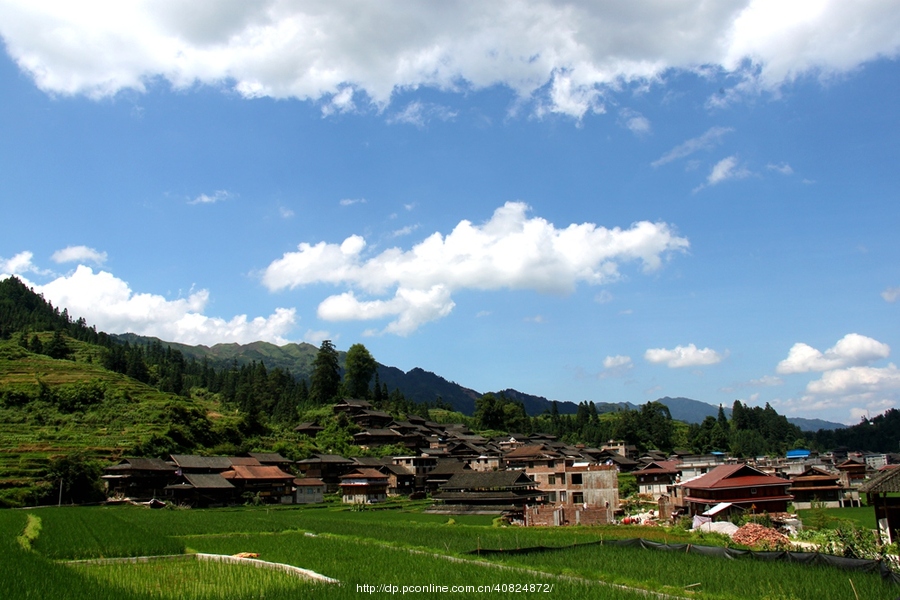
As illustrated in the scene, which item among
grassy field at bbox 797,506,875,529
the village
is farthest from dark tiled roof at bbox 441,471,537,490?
grassy field at bbox 797,506,875,529

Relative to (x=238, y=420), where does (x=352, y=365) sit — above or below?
above

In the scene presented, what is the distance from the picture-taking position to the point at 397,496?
7012 cm

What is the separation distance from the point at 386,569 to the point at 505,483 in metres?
33.8

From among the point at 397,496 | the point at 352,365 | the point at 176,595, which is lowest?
the point at 397,496

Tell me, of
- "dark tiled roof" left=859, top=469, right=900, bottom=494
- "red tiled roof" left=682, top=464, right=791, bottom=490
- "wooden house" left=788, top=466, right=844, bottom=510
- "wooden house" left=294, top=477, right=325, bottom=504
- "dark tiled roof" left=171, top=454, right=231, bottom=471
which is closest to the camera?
"dark tiled roof" left=859, top=469, right=900, bottom=494

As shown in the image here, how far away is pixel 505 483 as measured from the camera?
52.3m

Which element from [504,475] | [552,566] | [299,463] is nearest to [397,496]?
[299,463]

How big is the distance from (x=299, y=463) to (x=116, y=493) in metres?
19.3

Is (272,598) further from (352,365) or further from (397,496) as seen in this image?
(352,365)

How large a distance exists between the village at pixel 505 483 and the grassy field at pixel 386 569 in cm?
947

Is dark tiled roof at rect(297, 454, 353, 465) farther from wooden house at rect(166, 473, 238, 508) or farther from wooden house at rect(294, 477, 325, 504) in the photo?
wooden house at rect(166, 473, 238, 508)

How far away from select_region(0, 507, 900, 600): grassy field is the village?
9.47 meters

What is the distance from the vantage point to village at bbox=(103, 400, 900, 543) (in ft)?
129

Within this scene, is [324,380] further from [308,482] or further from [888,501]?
[888,501]
